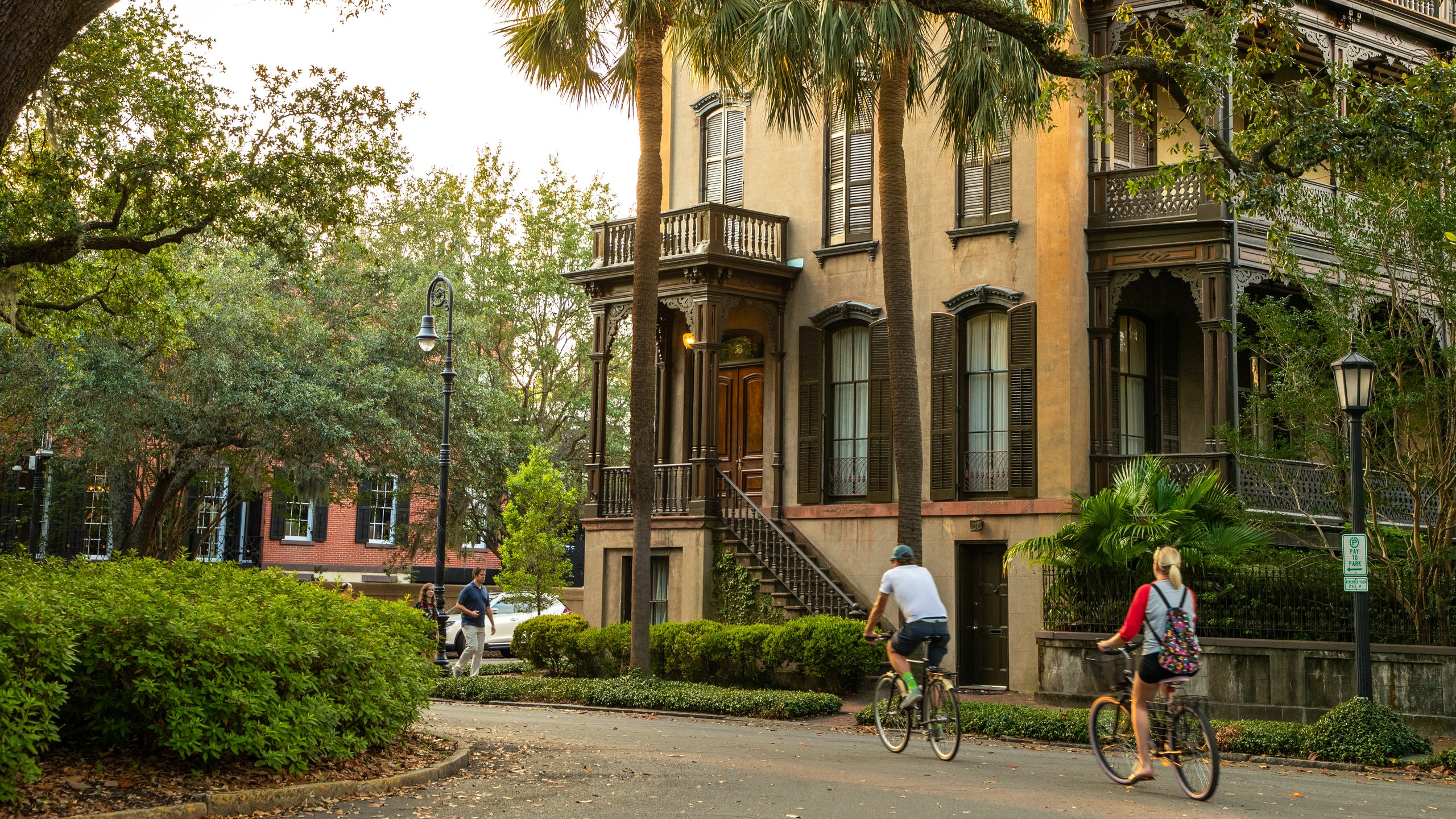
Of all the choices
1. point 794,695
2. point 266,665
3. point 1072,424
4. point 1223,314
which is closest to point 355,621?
point 266,665

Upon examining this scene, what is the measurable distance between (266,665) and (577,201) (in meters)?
33.1

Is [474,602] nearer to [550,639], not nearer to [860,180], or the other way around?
[550,639]

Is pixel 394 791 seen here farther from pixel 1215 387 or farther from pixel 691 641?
pixel 1215 387

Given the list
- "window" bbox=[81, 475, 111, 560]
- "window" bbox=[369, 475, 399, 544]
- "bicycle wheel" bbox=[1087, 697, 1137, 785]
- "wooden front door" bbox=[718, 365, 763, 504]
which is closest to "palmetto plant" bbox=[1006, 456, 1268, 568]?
"wooden front door" bbox=[718, 365, 763, 504]

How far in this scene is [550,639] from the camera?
78.0 feet

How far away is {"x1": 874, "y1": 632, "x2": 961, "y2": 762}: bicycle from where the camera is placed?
492 inches

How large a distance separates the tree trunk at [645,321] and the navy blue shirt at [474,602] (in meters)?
3.60

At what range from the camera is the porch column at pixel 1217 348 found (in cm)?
2134

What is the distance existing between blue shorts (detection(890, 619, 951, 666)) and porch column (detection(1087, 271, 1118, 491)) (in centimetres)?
974

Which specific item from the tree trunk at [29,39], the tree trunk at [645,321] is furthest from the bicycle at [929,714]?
the tree trunk at [29,39]

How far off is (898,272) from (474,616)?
9017mm

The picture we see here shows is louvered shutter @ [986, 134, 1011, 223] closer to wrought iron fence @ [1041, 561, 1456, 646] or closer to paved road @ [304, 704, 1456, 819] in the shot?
wrought iron fence @ [1041, 561, 1456, 646]

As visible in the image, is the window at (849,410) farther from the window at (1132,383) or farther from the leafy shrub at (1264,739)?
the leafy shrub at (1264,739)

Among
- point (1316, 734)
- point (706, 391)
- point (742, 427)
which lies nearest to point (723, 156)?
point (742, 427)
